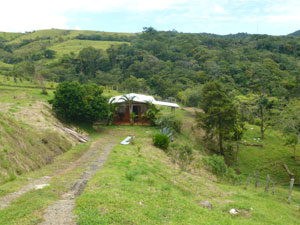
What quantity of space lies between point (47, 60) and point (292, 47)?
311ft

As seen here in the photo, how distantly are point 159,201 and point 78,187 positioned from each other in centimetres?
304

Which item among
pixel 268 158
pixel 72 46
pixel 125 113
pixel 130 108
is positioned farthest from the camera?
pixel 72 46

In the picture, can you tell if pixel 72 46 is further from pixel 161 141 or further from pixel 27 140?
pixel 27 140

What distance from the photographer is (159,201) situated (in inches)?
317

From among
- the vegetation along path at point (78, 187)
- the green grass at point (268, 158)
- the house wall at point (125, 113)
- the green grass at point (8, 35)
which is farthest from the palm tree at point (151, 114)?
the green grass at point (8, 35)

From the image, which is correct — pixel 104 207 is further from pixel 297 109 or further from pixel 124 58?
pixel 124 58

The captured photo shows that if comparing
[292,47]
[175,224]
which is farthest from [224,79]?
[175,224]

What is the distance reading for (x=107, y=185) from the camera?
8.81 meters

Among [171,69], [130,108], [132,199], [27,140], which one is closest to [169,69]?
[171,69]

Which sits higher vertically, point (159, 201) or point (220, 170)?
point (159, 201)

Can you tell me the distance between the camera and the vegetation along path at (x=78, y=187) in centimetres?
609

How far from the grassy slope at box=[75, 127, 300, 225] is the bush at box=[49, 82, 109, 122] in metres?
8.73

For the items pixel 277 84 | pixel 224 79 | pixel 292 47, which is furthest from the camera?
pixel 292 47

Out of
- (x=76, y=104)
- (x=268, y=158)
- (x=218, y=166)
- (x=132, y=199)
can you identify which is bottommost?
(x=268, y=158)
